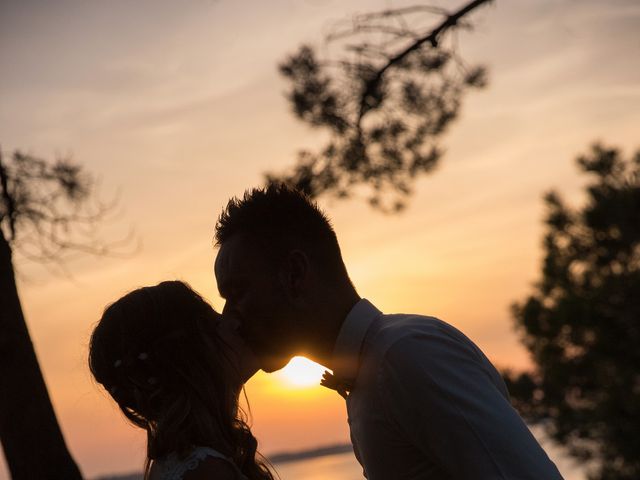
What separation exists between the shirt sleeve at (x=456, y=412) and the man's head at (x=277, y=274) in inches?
16.6

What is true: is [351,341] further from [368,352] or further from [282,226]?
[282,226]

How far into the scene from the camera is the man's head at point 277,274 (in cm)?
296

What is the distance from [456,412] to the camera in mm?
2457

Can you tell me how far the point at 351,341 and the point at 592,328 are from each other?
73.5ft

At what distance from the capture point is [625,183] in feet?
75.2

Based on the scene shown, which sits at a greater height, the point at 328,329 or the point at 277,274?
the point at 277,274

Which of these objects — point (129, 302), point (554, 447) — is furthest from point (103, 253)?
point (554, 447)

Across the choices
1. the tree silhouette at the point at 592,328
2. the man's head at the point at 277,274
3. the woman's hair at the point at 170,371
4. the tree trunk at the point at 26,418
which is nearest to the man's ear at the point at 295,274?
the man's head at the point at 277,274

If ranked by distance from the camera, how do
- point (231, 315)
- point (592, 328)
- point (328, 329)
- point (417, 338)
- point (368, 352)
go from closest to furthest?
point (417, 338) → point (368, 352) → point (328, 329) → point (231, 315) → point (592, 328)

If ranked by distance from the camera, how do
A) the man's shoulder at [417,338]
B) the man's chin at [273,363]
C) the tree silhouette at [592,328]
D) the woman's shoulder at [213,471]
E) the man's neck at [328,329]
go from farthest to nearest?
1. the tree silhouette at [592,328]
2. the woman's shoulder at [213,471]
3. the man's chin at [273,363]
4. the man's neck at [328,329]
5. the man's shoulder at [417,338]

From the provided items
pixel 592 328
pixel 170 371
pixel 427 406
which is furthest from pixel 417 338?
pixel 592 328

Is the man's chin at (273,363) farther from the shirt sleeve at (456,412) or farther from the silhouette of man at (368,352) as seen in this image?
the shirt sleeve at (456,412)

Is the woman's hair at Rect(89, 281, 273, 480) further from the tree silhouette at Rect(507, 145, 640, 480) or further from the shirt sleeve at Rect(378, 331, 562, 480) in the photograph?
the tree silhouette at Rect(507, 145, 640, 480)

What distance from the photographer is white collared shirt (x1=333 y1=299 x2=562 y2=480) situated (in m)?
2.42
